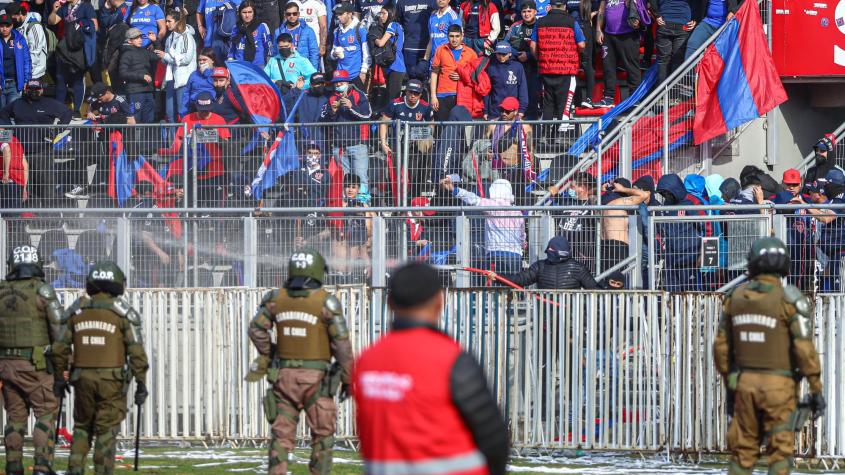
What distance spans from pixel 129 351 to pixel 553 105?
8.62 m

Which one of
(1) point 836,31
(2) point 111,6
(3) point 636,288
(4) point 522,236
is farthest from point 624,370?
(2) point 111,6

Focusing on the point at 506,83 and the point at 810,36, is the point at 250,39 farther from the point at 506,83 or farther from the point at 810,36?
the point at 810,36

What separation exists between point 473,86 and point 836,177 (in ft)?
16.9

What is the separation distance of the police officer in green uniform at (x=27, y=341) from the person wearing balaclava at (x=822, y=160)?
9.70 meters

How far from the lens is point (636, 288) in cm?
1282

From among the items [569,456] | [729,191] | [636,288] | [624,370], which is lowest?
[569,456]

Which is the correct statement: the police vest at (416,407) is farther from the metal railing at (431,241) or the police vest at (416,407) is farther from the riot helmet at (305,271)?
the metal railing at (431,241)

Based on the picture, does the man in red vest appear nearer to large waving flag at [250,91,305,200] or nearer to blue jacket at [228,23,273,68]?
large waving flag at [250,91,305,200]

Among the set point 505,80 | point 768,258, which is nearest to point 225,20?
point 505,80

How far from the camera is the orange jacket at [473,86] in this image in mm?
17719

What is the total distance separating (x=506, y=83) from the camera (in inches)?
687

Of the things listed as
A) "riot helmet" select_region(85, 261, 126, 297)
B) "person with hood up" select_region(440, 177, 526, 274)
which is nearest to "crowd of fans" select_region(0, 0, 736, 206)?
"person with hood up" select_region(440, 177, 526, 274)

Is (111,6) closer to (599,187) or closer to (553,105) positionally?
(553,105)

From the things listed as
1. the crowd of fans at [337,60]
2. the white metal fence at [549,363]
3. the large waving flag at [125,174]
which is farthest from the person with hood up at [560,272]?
the large waving flag at [125,174]
